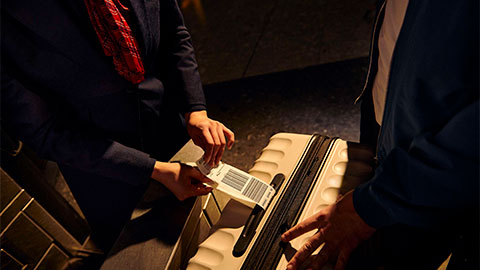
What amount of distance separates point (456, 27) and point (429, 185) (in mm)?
224

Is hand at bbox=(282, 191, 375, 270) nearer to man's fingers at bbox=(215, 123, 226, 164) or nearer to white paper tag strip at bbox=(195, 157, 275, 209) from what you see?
white paper tag strip at bbox=(195, 157, 275, 209)

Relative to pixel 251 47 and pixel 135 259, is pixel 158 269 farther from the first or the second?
pixel 251 47

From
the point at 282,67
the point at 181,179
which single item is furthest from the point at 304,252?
the point at 282,67

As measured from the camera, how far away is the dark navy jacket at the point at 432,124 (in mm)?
420

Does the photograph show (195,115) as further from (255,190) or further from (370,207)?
(370,207)

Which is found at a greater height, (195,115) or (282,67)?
(195,115)

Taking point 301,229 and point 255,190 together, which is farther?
point 255,190

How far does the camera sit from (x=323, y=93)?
7.04ft

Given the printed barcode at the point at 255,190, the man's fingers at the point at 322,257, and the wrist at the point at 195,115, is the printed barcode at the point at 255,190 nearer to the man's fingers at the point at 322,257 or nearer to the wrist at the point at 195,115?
the man's fingers at the point at 322,257

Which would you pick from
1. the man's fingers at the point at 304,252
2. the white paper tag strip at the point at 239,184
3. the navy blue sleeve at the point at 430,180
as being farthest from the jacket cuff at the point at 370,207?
the white paper tag strip at the point at 239,184

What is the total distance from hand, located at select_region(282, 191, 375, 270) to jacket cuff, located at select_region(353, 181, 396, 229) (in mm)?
33

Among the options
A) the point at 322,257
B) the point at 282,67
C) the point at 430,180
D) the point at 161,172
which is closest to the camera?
the point at 430,180

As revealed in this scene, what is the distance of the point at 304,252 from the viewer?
637 mm

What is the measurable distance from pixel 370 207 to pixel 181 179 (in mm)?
493
